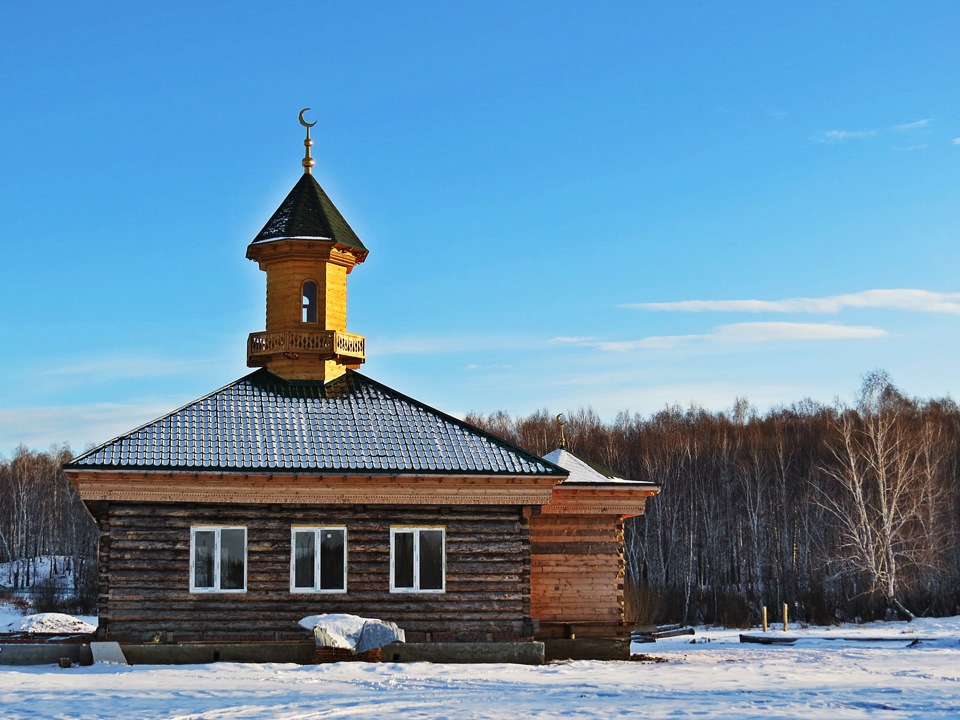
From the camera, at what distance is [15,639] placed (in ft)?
74.3

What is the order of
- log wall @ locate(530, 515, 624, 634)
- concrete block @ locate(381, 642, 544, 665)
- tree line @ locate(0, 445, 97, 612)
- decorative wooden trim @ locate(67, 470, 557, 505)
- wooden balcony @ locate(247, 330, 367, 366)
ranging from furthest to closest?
tree line @ locate(0, 445, 97, 612)
wooden balcony @ locate(247, 330, 367, 366)
log wall @ locate(530, 515, 624, 634)
concrete block @ locate(381, 642, 544, 665)
decorative wooden trim @ locate(67, 470, 557, 505)

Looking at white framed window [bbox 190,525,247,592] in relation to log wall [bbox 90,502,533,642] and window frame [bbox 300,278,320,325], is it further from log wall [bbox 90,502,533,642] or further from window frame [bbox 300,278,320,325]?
window frame [bbox 300,278,320,325]

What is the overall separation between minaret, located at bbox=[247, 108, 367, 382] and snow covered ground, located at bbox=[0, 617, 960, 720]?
7.49m

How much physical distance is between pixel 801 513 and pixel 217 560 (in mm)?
41650

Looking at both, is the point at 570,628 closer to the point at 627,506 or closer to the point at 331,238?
the point at 627,506

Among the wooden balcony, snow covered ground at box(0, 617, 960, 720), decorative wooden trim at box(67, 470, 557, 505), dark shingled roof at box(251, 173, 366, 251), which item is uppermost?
dark shingled roof at box(251, 173, 366, 251)

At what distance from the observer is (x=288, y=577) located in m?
21.3

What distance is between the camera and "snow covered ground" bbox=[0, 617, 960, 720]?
14750mm

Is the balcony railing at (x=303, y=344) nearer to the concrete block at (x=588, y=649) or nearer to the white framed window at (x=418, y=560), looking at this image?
the white framed window at (x=418, y=560)

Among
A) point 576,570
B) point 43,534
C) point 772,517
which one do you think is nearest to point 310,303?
point 576,570

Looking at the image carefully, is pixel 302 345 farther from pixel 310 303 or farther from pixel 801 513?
pixel 801 513

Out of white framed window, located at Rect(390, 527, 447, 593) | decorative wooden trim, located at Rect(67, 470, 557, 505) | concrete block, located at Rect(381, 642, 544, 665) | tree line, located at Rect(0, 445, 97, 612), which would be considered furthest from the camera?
tree line, located at Rect(0, 445, 97, 612)

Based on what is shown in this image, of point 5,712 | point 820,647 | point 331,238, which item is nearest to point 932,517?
point 820,647

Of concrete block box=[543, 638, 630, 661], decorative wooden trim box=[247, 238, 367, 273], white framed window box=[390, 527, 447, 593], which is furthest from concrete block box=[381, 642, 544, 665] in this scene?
decorative wooden trim box=[247, 238, 367, 273]
